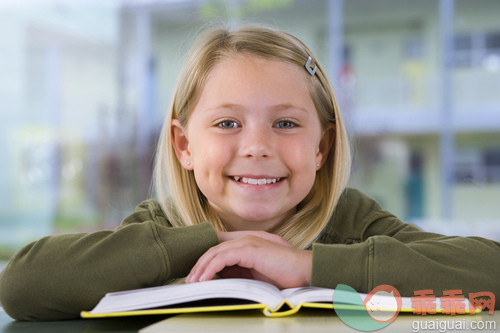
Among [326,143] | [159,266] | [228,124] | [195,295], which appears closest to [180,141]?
[228,124]

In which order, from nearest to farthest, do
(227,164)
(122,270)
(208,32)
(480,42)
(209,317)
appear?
(209,317)
(122,270)
(227,164)
(208,32)
(480,42)

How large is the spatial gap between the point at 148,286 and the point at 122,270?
0.05m

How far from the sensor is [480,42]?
685cm

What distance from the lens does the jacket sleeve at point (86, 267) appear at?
720mm

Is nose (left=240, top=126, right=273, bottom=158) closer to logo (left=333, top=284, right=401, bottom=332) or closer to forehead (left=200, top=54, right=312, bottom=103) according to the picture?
forehead (left=200, top=54, right=312, bottom=103)

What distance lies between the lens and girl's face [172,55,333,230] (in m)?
0.94

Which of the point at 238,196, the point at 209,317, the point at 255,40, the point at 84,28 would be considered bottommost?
the point at 209,317

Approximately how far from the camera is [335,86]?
5523mm

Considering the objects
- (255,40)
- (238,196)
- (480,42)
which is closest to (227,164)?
(238,196)

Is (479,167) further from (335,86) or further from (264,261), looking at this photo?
(264,261)

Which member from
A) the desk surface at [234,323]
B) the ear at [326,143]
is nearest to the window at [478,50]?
the ear at [326,143]

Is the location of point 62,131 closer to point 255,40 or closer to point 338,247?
point 255,40

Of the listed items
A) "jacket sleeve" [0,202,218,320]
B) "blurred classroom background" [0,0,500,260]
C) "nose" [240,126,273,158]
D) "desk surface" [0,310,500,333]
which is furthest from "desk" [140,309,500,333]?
"blurred classroom background" [0,0,500,260]

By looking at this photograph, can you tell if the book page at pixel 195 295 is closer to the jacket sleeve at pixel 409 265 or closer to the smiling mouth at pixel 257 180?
the jacket sleeve at pixel 409 265
